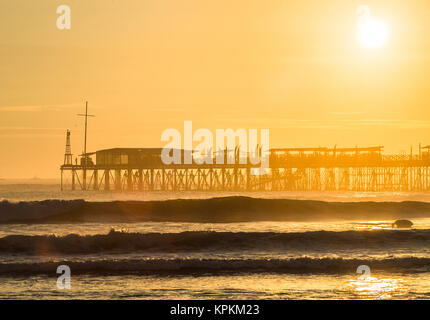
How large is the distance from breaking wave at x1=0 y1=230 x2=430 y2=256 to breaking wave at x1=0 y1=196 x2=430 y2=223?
14.2 m

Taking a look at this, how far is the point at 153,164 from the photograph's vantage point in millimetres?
114562

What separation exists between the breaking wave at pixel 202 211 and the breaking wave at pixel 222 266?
2042 cm

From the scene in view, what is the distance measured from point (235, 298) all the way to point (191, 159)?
100463 millimetres

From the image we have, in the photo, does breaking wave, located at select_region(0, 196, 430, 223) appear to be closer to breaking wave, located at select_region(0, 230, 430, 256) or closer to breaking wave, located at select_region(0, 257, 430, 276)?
breaking wave, located at select_region(0, 230, 430, 256)

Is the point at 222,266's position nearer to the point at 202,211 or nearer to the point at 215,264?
the point at 215,264

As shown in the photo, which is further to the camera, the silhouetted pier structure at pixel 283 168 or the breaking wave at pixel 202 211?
the silhouetted pier structure at pixel 283 168

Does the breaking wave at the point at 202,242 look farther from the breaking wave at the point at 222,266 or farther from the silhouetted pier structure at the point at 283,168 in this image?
the silhouetted pier structure at the point at 283,168

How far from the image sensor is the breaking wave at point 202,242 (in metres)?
27.4

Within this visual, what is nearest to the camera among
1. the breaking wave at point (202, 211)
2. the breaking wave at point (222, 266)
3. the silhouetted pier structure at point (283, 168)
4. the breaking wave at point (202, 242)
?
the breaking wave at point (222, 266)

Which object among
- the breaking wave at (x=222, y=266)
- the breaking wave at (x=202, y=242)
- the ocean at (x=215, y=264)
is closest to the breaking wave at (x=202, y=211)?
the ocean at (x=215, y=264)

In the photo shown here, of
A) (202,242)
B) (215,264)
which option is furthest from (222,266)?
(202,242)

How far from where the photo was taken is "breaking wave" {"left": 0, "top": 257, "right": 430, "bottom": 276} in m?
22.1

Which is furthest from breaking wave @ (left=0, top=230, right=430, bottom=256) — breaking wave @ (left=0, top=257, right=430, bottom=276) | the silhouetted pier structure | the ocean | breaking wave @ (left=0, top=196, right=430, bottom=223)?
the silhouetted pier structure
